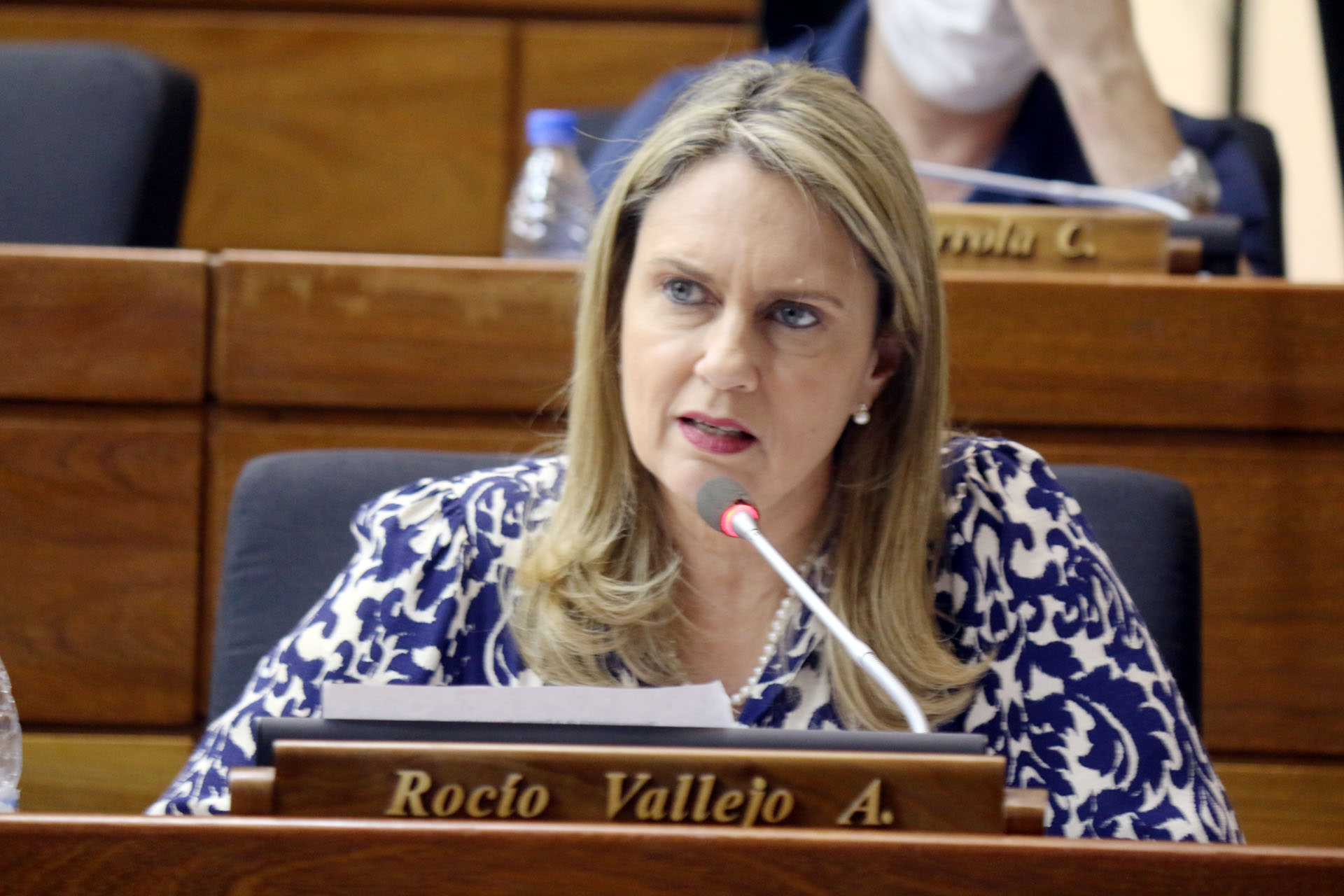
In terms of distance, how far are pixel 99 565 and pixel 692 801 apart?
0.94m

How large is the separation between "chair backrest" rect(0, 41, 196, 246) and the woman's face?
919 mm

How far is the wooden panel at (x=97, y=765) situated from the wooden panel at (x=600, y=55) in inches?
68.3

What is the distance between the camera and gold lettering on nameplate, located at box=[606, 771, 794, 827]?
611 mm

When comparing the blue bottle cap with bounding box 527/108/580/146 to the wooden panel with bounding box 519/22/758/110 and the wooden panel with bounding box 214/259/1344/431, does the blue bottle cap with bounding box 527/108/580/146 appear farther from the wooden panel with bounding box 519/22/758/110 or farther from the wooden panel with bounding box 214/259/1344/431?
the wooden panel with bounding box 519/22/758/110

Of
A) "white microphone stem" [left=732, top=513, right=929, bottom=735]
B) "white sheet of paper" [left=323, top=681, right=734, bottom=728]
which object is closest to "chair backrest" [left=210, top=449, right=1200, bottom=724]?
"white microphone stem" [left=732, top=513, right=929, bottom=735]

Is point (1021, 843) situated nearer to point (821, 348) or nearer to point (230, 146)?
point (821, 348)

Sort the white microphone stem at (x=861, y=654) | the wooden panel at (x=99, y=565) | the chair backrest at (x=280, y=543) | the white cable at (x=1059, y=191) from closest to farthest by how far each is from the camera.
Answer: the white microphone stem at (x=861, y=654) < the chair backrest at (x=280, y=543) < the wooden panel at (x=99, y=565) < the white cable at (x=1059, y=191)

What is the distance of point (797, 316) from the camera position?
1.04 metres

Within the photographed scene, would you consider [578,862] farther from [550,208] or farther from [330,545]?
[550,208]

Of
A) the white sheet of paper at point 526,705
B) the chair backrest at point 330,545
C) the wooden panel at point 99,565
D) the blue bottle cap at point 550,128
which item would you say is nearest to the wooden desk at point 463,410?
the wooden panel at point 99,565

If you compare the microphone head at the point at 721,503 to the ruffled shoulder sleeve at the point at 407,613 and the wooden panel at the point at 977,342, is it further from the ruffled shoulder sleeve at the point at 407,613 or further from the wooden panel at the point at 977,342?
the wooden panel at the point at 977,342

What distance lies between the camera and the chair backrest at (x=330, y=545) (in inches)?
46.2

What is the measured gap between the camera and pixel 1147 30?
356cm

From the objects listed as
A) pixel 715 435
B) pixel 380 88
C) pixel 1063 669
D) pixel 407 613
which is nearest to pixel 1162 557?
pixel 1063 669
